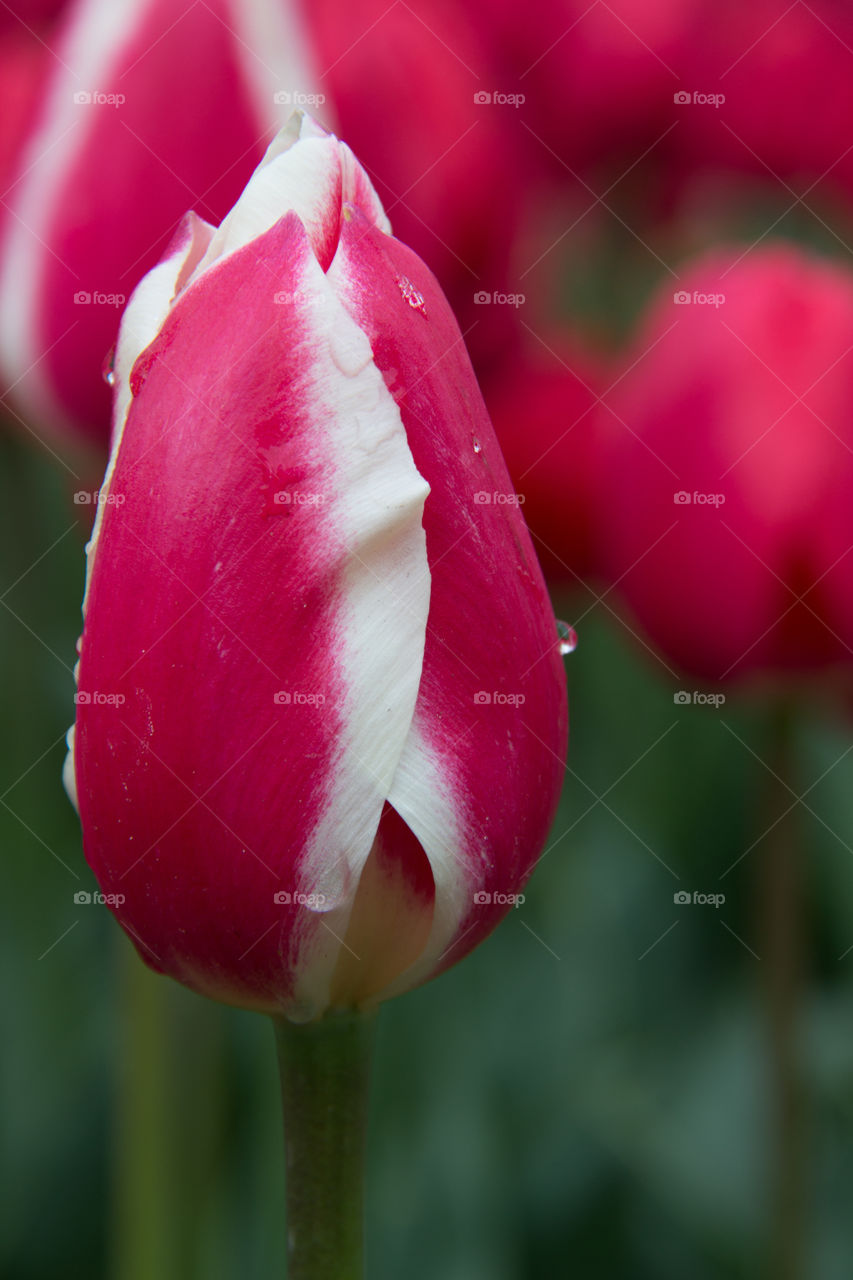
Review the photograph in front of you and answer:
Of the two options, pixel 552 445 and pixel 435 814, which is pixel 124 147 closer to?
pixel 552 445

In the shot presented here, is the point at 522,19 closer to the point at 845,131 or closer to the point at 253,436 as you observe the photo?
the point at 845,131

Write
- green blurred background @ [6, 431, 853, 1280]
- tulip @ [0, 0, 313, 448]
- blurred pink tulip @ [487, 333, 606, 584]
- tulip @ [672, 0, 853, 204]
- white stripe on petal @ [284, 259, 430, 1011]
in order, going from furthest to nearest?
green blurred background @ [6, 431, 853, 1280], tulip @ [672, 0, 853, 204], blurred pink tulip @ [487, 333, 606, 584], tulip @ [0, 0, 313, 448], white stripe on petal @ [284, 259, 430, 1011]

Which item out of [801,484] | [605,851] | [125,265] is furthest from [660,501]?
[605,851]

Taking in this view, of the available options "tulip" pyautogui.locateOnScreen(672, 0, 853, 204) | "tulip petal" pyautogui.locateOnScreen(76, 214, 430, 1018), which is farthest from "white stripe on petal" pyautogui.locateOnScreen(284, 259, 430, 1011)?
"tulip" pyautogui.locateOnScreen(672, 0, 853, 204)

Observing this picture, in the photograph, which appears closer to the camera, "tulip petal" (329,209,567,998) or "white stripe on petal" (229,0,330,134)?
"tulip petal" (329,209,567,998)

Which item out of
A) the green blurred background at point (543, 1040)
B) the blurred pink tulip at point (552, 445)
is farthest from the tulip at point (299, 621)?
the green blurred background at point (543, 1040)

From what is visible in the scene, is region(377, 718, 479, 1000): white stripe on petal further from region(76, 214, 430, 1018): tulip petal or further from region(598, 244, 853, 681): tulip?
region(598, 244, 853, 681): tulip

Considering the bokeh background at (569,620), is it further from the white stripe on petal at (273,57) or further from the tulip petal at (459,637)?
the tulip petal at (459,637)
